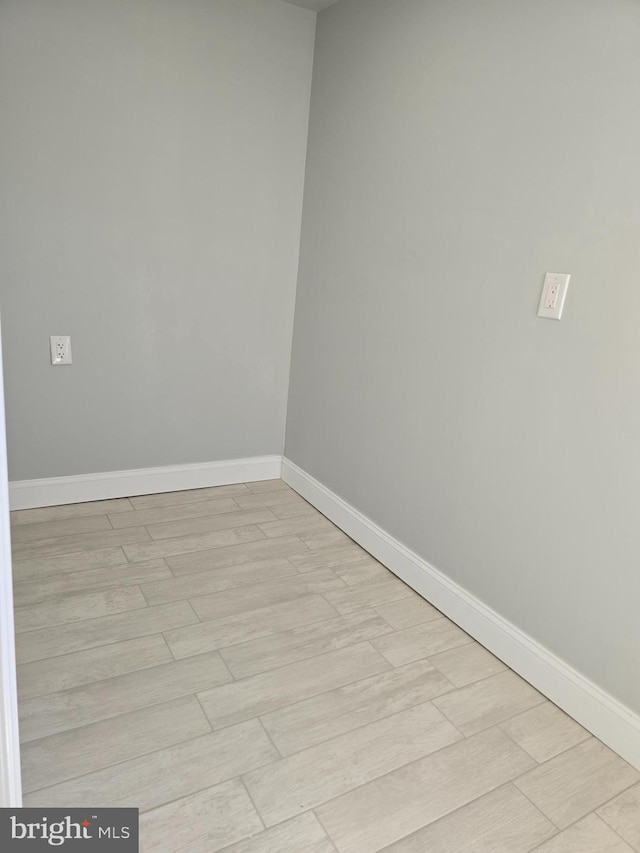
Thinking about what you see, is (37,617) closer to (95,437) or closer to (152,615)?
(152,615)

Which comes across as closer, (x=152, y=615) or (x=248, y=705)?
(x=248, y=705)

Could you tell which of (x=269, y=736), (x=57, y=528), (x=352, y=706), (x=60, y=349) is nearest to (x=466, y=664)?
(x=352, y=706)

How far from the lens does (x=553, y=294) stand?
66.6 inches

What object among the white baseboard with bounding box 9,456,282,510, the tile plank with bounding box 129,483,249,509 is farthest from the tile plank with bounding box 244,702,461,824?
the white baseboard with bounding box 9,456,282,510

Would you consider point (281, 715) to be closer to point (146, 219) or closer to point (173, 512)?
point (173, 512)

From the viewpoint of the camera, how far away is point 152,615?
6.49 ft

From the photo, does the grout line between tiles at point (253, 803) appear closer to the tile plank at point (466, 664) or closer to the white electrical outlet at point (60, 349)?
the tile plank at point (466, 664)

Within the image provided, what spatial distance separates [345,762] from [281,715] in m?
0.22

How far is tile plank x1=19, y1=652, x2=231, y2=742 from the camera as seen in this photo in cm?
153

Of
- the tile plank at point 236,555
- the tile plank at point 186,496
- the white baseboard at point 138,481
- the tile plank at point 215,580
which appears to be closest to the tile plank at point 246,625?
the tile plank at point 215,580

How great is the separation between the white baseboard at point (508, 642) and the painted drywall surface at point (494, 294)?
0.04 meters

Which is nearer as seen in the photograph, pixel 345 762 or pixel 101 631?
pixel 345 762

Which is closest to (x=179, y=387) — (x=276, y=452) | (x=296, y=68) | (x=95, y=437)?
(x=95, y=437)

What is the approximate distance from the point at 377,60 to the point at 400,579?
197 cm
